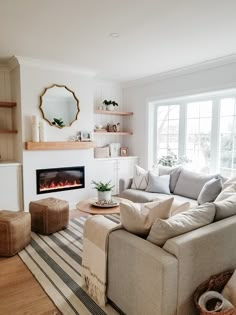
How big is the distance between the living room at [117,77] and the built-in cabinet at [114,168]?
0.02 m

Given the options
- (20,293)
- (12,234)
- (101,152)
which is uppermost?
(101,152)

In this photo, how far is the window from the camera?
14.1 feet

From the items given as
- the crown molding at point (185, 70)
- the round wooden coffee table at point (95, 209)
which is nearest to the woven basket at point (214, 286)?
the round wooden coffee table at point (95, 209)

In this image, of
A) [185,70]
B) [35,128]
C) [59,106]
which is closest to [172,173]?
[185,70]

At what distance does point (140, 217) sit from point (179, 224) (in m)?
0.30

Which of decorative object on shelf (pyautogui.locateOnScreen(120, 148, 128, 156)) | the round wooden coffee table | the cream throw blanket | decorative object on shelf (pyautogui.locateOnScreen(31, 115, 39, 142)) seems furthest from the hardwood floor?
decorative object on shelf (pyautogui.locateOnScreen(120, 148, 128, 156))

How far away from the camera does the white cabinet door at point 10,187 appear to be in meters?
4.04

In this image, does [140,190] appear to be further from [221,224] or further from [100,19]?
[100,19]

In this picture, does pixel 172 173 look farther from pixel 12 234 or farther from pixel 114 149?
pixel 12 234

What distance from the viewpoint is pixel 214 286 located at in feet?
6.09

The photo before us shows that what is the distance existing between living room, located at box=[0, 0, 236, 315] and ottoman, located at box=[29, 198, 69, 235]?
70cm

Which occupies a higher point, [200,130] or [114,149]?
[200,130]

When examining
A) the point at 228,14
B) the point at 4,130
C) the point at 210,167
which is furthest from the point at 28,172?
the point at 228,14

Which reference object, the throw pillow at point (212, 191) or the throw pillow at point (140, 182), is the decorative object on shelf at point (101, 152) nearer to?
the throw pillow at point (140, 182)
